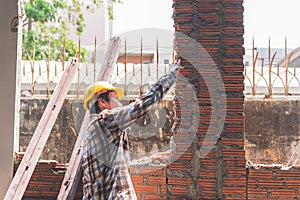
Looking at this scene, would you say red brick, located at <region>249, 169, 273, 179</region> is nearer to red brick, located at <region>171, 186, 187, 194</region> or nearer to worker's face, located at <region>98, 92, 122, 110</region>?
red brick, located at <region>171, 186, 187, 194</region>

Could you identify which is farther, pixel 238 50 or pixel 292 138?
pixel 292 138

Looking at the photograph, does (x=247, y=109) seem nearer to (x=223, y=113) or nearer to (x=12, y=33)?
(x=223, y=113)

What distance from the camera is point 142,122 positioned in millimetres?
4645

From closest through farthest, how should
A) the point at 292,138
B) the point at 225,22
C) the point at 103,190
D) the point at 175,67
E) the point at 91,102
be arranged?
1. the point at 103,190
2. the point at 91,102
3. the point at 175,67
4. the point at 225,22
5. the point at 292,138

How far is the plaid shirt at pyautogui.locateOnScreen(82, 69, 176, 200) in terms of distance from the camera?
2.52 meters

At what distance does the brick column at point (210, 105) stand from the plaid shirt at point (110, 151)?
2.39ft

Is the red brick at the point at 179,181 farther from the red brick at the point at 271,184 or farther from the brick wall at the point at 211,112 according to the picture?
the red brick at the point at 271,184

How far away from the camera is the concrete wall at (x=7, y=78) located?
4.02 meters

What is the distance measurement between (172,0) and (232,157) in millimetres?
1511

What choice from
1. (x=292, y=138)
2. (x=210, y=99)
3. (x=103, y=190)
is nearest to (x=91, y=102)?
(x=103, y=190)

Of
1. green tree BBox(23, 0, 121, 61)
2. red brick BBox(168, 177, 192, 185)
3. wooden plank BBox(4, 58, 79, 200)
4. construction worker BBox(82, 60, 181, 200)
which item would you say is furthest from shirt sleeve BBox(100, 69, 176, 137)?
green tree BBox(23, 0, 121, 61)

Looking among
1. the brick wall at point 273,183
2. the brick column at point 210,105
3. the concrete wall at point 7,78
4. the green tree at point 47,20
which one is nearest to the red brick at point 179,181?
the brick column at point 210,105

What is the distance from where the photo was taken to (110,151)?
2.58 m

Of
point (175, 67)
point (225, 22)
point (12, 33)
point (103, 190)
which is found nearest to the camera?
point (103, 190)
